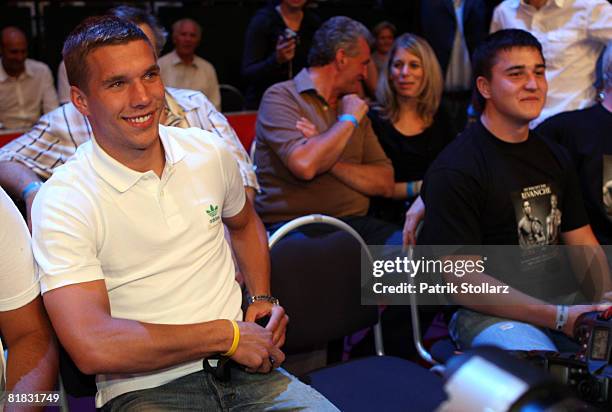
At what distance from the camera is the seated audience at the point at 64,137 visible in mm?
2320

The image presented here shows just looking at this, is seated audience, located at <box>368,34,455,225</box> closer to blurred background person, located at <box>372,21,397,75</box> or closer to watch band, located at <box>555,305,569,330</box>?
watch band, located at <box>555,305,569,330</box>

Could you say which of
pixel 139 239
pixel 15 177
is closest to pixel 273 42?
pixel 15 177

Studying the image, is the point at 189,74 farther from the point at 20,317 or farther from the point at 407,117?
the point at 20,317

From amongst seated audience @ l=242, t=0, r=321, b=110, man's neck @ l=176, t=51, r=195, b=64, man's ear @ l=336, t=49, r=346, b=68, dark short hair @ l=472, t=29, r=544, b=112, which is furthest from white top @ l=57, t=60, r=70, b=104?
dark short hair @ l=472, t=29, r=544, b=112

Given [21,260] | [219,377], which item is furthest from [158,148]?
[219,377]

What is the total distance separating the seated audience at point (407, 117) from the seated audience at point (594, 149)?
2.31 feet

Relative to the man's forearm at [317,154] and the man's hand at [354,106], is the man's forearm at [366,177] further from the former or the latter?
the man's hand at [354,106]

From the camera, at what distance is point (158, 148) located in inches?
69.8

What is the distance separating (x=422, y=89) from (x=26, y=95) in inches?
131

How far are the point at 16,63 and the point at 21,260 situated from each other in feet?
14.4

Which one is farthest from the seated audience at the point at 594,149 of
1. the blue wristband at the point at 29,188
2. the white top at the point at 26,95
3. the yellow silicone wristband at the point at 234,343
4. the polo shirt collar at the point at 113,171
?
the white top at the point at 26,95

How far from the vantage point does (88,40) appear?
5.34 ft

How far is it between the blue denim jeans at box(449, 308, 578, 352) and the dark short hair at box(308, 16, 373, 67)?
140cm

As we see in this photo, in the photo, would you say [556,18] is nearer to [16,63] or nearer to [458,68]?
[458,68]
